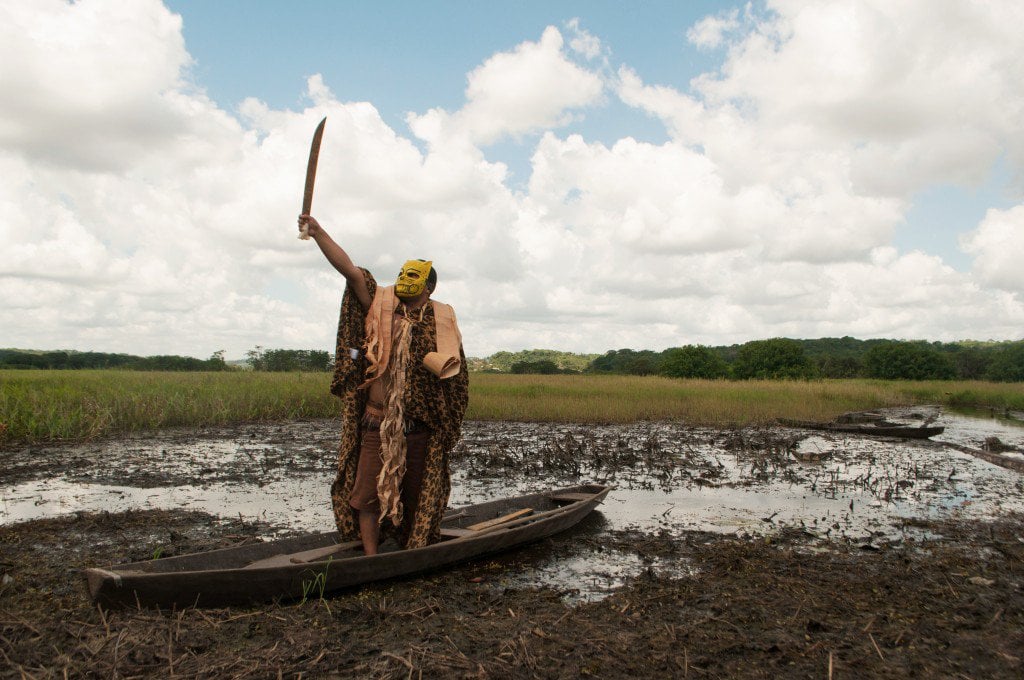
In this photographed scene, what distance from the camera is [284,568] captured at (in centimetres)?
328

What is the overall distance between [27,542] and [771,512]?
564 cm

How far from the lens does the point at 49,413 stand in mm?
9188

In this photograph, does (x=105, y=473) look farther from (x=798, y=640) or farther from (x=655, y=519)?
(x=798, y=640)

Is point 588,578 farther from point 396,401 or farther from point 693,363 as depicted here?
point 693,363

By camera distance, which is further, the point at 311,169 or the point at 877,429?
the point at 877,429

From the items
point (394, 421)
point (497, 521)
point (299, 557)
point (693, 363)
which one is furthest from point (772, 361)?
point (299, 557)

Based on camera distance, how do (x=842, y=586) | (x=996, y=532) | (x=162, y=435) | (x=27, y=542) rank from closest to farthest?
(x=842, y=586), (x=27, y=542), (x=996, y=532), (x=162, y=435)

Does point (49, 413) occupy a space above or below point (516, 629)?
above

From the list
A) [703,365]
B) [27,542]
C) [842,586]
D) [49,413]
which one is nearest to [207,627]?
[27,542]

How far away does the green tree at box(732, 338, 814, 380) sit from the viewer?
34.3 m

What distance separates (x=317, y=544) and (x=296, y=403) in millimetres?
9300

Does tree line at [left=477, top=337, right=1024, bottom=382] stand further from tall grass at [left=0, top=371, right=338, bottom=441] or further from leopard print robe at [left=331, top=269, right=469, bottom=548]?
leopard print robe at [left=331, top=269, right=469, bottom=548]

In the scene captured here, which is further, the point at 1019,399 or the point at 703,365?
the point at 703,365

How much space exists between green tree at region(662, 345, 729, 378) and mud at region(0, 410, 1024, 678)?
2606cm
